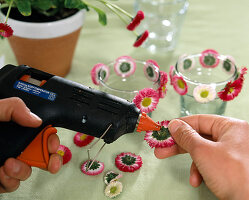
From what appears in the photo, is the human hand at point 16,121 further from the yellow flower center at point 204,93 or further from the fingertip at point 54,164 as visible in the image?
the yellow flower center at point 204,93

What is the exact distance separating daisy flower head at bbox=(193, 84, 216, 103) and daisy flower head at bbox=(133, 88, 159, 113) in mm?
81

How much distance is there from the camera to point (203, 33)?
1090 millimetres

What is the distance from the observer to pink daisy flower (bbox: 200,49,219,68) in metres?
0.88

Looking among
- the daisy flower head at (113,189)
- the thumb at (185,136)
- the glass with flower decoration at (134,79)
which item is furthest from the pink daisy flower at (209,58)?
the daisy flower head at (113,189)

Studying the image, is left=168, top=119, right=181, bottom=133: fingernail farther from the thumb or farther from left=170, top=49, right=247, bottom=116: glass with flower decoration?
left=170, top=49, right=247, bottom=116: glass with flower decoration

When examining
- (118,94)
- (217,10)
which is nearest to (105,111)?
(118,94)

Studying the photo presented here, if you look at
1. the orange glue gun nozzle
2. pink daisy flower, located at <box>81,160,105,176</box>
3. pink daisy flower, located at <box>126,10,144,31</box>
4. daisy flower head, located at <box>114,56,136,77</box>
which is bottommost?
pink daisy flower, located at <box>81,160,105,176</box>

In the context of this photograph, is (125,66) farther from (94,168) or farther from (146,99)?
(94,168)

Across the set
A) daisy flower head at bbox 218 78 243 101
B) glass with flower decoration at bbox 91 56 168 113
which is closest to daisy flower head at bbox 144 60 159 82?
glass with flower decoration at bbox 91 56 168 113

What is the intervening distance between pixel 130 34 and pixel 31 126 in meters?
0.54

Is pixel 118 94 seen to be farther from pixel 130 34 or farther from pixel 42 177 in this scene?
pixel 130 34

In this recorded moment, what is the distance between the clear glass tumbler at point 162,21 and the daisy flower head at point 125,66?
17 cm

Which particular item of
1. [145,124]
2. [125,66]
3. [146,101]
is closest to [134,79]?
[125,66]

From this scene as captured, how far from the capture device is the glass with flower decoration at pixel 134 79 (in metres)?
0.74
